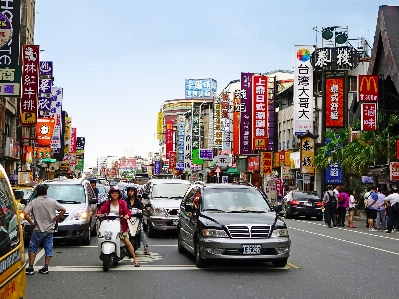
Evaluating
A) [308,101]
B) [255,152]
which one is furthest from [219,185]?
[255,152]

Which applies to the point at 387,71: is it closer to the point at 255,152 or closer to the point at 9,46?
the point at 9,46

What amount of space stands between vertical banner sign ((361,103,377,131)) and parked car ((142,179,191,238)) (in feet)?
48.6

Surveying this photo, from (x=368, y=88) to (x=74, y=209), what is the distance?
2094cm

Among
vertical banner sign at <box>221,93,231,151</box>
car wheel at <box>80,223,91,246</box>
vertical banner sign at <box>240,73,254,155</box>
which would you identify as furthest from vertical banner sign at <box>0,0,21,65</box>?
vertical banner sign at <box>221,93,231,151</box>

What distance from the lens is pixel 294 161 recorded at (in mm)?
56812

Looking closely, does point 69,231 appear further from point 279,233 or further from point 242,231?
point 279,233

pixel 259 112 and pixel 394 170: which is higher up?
pixel 259 112

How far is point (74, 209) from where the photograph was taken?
17.8 metres

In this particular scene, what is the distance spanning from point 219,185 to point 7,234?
877 cm

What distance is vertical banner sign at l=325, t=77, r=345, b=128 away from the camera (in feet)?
140

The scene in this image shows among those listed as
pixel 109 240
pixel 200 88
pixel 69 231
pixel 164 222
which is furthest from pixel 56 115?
pixel 200 88

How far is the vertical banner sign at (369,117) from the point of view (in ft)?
112

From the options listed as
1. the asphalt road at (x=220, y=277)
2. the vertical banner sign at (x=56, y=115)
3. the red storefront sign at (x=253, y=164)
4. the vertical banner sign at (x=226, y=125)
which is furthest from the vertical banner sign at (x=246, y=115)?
the asphalt road at (x=220, y=277)

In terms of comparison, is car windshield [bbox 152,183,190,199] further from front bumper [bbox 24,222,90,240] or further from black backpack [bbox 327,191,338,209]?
black backpack [bbox 327,191,338,209]
